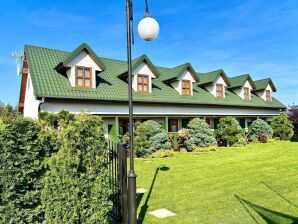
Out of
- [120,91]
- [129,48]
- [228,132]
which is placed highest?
[120,91]

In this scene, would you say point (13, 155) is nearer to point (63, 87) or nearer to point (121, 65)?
point (63, 87)

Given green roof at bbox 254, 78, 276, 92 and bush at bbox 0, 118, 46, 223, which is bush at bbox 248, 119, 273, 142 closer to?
green roof at bbox 254, 78, 276, 92

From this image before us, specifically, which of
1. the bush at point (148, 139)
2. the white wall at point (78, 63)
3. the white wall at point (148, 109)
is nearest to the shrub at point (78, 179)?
the white wall at point (148, 109)

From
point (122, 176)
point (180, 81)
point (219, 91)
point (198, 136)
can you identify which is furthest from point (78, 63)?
point (219, 91)

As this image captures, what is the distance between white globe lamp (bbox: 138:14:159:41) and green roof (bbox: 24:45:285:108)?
12.3 meters

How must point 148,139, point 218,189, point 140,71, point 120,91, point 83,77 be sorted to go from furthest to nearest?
point 140,71 < point 120,91 < point 83,77 < point 148,139 < point 218,189

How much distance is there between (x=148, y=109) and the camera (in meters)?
21.3

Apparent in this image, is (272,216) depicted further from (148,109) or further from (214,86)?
(214,86)

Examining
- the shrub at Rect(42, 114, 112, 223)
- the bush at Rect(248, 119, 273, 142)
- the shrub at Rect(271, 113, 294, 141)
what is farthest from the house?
the shrub at Rect(42, 114, 112, 223)

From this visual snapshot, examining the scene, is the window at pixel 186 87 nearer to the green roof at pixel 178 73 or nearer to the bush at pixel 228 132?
the green roof at pixel 178 73

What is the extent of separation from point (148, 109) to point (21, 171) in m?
17.0

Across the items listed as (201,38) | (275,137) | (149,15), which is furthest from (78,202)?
(275,137)

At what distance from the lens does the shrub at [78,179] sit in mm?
4512

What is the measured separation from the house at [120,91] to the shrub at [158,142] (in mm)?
2968
